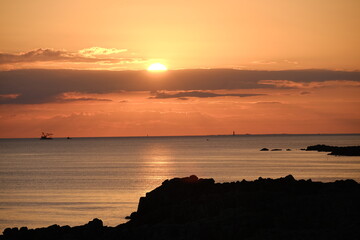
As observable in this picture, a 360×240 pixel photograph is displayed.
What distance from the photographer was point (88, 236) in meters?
34.3

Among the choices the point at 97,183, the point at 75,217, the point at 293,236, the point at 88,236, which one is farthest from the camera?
the point at 97,183

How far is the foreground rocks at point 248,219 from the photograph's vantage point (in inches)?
1211

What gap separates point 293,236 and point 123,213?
90.7ft

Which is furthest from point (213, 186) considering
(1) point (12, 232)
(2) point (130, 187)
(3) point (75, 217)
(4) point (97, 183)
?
(4) point (97, 183)

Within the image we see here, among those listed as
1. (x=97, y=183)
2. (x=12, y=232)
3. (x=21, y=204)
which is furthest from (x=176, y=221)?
(x=97, y=183)

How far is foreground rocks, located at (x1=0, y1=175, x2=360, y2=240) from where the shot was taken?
101 feet

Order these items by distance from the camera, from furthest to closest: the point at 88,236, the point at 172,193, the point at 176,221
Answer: the point at 172,193
the point at 176,221
the point at 88,236

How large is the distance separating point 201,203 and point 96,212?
18.3m

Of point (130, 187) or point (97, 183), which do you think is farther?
point (97, 183)

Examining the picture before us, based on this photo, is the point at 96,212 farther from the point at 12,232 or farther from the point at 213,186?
the point at 12,232

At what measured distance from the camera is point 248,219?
32.0 metres

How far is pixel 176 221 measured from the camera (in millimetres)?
38000

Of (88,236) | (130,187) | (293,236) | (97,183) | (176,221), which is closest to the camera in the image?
(293,236)

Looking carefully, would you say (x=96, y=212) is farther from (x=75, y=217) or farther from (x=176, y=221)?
(x=176, y=221)
